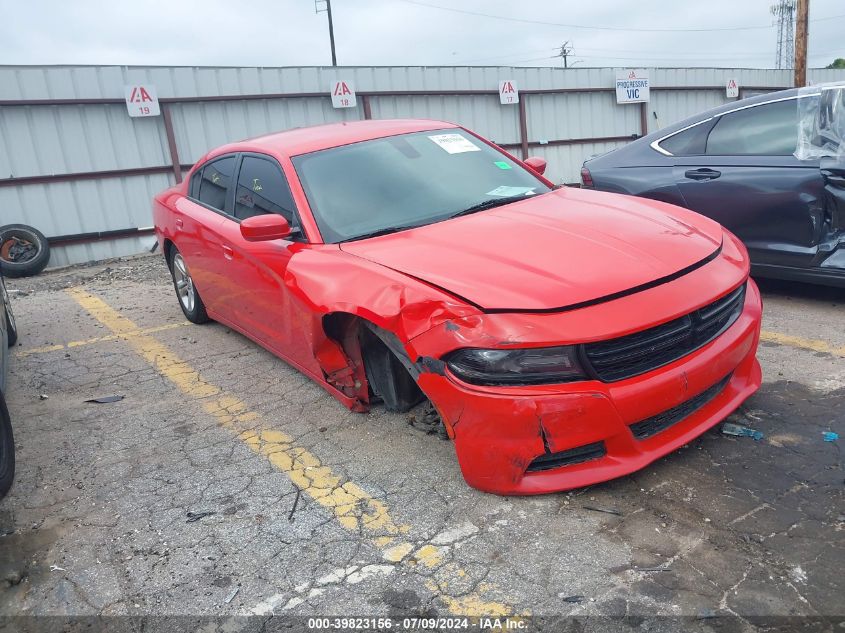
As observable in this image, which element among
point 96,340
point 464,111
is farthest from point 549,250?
point 464,111

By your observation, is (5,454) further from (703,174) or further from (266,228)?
(703,174)

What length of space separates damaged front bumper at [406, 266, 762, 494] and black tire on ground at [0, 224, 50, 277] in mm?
8560

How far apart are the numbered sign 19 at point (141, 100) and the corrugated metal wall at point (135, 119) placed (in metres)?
0.13

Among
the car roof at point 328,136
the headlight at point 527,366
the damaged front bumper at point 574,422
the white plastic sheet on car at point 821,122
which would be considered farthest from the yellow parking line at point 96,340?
the white plastic sheet on car at point 821,122

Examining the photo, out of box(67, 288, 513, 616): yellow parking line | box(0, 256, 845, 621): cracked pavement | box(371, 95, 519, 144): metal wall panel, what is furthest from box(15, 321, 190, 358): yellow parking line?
box(371, 95, 519, 144): metal wall panel

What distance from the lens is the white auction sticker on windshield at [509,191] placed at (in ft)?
12.3

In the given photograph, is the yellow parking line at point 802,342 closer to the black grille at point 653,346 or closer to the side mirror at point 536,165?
the black grille at point 653,346

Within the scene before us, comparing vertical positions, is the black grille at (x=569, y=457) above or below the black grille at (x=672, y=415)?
below

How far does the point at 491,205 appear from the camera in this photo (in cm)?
361

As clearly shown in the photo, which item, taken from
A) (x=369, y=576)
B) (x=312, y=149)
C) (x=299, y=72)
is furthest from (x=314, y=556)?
(x=299, y=72)

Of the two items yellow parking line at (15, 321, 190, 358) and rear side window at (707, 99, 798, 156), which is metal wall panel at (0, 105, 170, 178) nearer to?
yellow parking line at (15, 321, 190, 358)

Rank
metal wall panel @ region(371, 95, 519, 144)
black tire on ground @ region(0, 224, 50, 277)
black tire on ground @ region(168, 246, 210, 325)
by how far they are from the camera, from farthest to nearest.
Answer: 1. metal wall panel @ region(371, 95, 519, 144)
2. black tire on ground @ region(0, 224, 50, 277)
3. black tire on ground @ region(168, 246, 210, 325)

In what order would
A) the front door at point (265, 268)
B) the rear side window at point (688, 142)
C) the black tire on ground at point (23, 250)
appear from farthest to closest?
1. the black tire on ground at point (23, 250)
2. the rear side window at point (688, 142)
3. the front door at point (265, 268)

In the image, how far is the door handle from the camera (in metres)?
5.00
